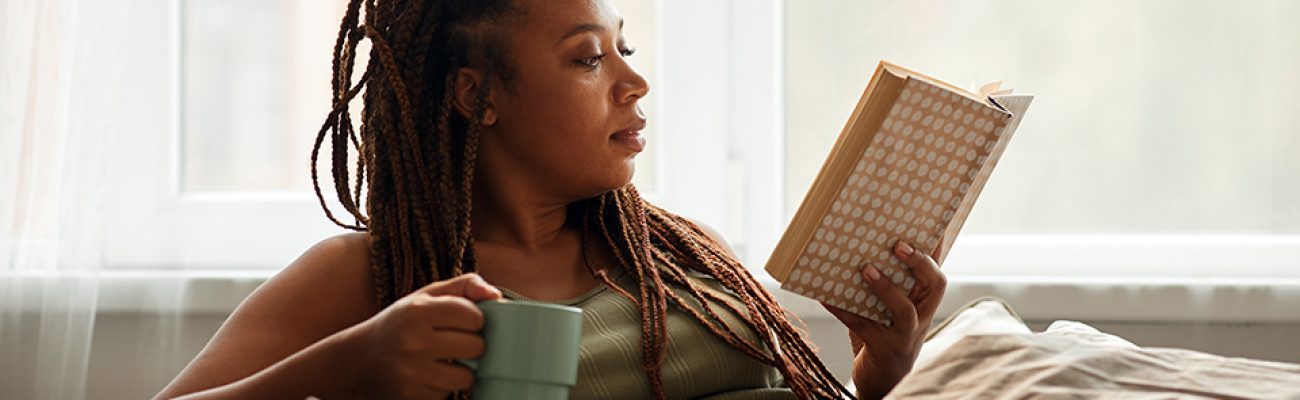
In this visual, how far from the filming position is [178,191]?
6.56ft

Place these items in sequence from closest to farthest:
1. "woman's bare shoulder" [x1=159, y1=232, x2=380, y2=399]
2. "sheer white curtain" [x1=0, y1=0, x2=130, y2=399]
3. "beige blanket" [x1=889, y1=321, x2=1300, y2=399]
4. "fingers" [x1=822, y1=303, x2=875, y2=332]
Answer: "beige blanket" [x1=889, y1=321, x2=1300, y2=399] < "woman's bare shoulder" [x1=159, y1=232, x2=380, y2=399] < "fingers" [x1=822, y1=303, x2=875, y2=332] < "sheer white curtain" [x1=0, y1=0, x2=130, y2=399]

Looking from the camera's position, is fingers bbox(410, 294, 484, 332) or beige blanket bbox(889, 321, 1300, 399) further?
beige blanket bbox(889, 321, 1300, 399)

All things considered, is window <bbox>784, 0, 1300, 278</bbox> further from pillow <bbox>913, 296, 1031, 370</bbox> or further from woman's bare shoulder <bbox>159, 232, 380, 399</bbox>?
woman's bare shoulder <bbox>159, 232, 380, 399</bbox>

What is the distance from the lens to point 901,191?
3.63ft

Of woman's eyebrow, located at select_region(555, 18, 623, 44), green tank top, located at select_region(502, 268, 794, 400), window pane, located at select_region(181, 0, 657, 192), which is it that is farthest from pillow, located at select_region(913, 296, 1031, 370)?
window pane, located at select_region(181, 0, 657, 192)

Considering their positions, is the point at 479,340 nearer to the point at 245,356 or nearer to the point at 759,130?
the point at 245,356

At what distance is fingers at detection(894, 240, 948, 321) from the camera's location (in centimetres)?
115

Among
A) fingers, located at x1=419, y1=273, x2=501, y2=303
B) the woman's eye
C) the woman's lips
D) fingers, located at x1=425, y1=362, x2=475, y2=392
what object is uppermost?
the woman's eye

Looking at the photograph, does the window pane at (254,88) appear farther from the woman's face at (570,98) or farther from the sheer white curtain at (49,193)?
the woman's face at (570,98)

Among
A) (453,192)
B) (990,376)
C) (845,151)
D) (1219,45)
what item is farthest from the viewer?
(1219,45)

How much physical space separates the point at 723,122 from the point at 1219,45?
697 mm

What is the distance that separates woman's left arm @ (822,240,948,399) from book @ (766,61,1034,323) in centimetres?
1

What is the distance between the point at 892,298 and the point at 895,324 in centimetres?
5

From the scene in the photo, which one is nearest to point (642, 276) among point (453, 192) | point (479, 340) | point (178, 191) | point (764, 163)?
point (453, 192)
